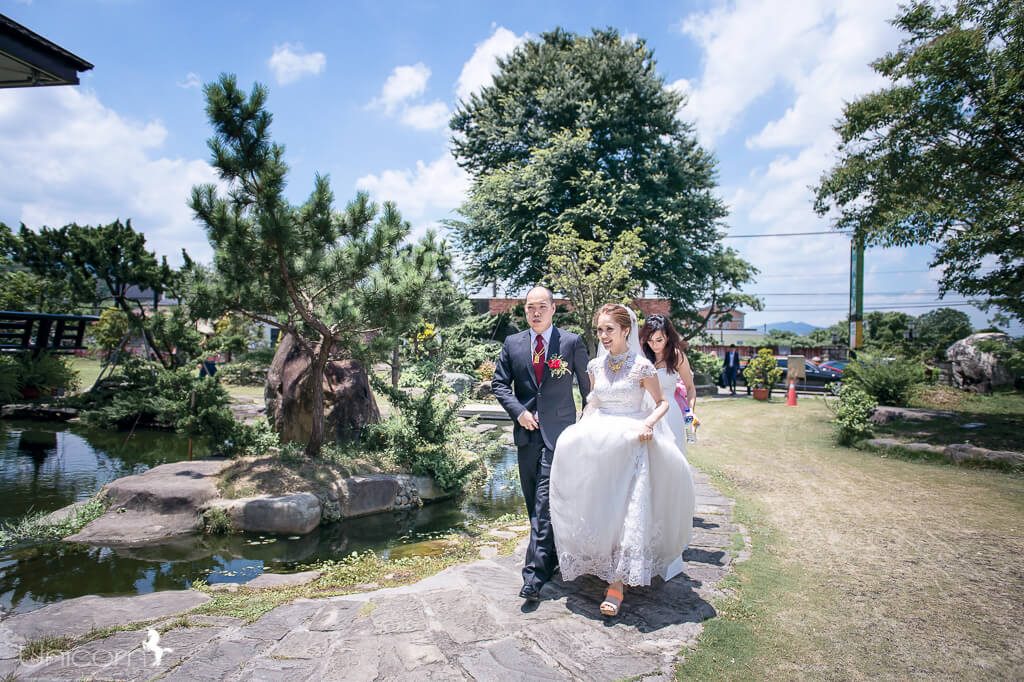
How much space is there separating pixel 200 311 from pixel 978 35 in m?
11.8

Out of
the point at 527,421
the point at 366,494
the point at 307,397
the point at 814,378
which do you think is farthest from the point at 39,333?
the point at 814,378

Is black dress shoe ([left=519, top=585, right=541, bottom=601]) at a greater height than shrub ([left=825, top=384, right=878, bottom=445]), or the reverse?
shrub ([left=825, top=384, right=878, bottom=445])

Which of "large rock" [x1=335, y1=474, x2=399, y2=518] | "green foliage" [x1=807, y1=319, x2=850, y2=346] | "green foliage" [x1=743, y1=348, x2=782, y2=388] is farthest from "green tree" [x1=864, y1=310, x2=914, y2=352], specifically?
"large rock" [x1=335, y1=474, x2=399, y2=518]

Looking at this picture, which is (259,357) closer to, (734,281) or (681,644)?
(681,644)

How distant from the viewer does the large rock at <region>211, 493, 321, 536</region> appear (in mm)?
5996

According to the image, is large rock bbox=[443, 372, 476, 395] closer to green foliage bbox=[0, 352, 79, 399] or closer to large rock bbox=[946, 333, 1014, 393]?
green foliage bbox=[0, 352, 79, 399]

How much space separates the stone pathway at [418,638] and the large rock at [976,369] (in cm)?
1468

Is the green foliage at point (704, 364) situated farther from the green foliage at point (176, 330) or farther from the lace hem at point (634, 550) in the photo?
the lace hem at point (634, 550)

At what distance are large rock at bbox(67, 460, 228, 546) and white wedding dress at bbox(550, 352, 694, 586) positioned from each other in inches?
172

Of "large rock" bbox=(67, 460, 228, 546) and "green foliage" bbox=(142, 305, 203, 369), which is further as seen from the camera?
"green foliage" bbox=(142, 305, 203, 369)

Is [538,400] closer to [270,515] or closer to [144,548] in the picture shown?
[270,515]

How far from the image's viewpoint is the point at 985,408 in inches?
463

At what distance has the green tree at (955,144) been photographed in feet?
28.9

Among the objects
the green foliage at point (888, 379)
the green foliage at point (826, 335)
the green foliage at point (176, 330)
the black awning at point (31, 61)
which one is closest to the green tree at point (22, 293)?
the green foliage at point (176, 330)
